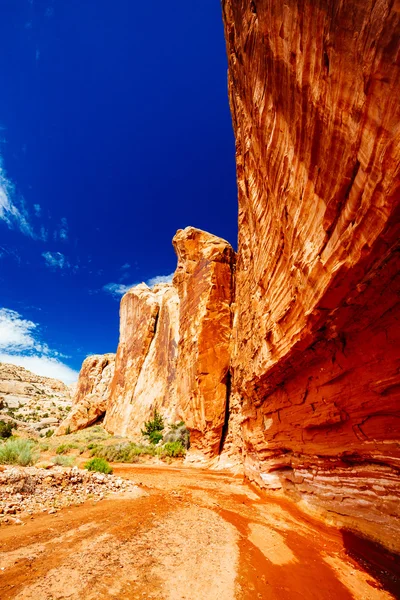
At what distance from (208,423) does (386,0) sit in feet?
65.6

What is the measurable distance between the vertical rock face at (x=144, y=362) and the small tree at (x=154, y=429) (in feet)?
3.13

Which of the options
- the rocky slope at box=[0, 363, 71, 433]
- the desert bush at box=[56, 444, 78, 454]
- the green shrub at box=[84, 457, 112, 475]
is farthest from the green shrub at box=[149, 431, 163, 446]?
the rocky slope at box=[0, 363, 71, 433]

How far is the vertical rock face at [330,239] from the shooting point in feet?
13.4

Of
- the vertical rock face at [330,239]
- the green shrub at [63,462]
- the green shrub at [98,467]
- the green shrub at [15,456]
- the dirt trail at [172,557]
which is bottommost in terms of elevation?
the dirt trail at [172,557]

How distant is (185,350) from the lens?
947 inches

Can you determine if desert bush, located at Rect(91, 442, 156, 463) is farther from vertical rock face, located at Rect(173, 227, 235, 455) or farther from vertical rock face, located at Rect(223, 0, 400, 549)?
vertical rock face, located at Rect(223, 0, 400, 549)

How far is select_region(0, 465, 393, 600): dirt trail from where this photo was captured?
3.58m

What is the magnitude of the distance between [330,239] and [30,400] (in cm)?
7048

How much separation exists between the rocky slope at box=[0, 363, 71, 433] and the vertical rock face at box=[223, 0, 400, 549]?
39515mm

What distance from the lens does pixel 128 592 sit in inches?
135

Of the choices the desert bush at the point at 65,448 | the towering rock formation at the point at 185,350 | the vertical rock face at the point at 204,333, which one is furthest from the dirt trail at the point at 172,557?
the desert bush at the point at 65,448

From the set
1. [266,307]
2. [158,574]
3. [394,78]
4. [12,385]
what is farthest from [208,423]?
[12,385]

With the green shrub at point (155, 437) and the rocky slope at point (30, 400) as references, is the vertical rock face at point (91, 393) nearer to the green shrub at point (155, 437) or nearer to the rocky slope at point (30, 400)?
the rocky slope at point (30, 400)

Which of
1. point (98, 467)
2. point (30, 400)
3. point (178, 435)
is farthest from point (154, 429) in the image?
point (30, 400)
